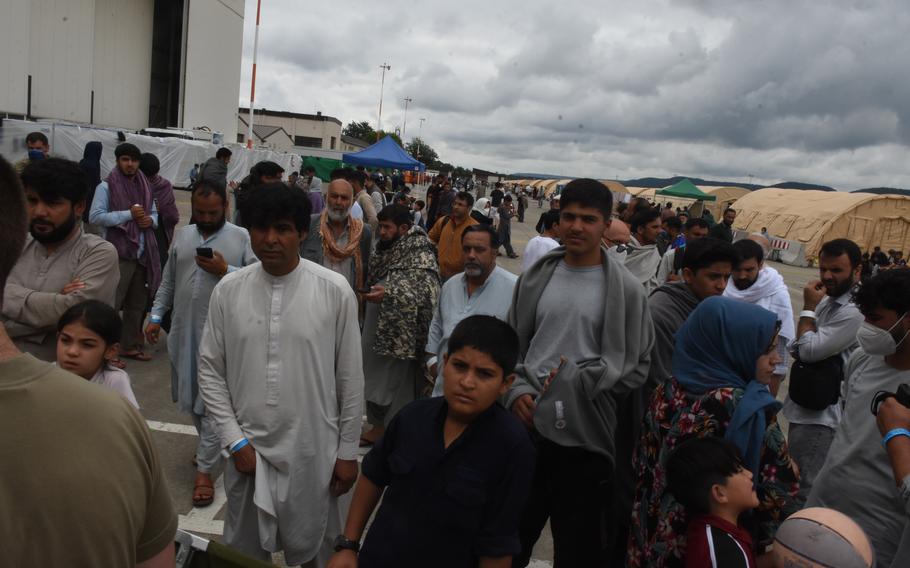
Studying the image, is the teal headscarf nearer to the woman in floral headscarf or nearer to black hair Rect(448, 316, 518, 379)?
the woman in floral headscarf

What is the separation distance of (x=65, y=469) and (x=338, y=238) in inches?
149

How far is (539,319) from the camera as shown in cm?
280

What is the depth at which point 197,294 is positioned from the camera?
3.60 metres

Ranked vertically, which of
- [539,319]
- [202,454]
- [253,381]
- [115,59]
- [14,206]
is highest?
[115,59]

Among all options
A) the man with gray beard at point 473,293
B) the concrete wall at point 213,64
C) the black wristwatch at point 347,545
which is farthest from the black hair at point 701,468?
the concrete wall at point 213,64

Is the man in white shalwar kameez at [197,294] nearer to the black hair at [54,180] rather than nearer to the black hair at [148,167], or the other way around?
the black hair at [54,180]

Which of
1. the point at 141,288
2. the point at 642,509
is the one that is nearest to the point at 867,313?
the point at 642,509

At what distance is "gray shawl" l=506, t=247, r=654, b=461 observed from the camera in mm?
2533

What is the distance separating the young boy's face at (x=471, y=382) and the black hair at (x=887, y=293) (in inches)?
61.9

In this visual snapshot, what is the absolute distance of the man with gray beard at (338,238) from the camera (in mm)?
4633

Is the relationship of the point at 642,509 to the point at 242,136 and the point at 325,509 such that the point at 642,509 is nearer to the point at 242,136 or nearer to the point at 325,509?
the point at 325,509

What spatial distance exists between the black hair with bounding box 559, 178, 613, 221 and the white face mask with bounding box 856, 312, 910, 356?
3.74 feet

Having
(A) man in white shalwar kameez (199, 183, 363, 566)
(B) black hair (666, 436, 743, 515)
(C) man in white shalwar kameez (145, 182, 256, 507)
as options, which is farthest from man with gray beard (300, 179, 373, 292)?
(B) black hair (666, 436, 743, 515)

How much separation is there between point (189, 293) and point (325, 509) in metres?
1.80
